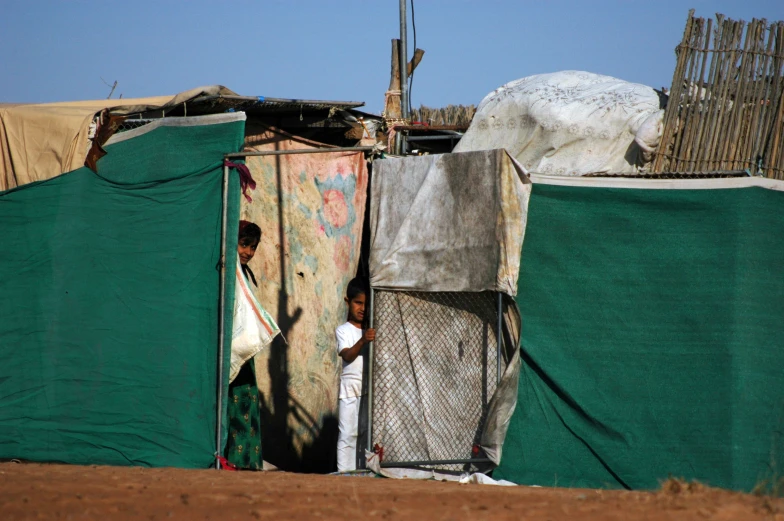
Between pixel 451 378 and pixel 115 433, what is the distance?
243 centimetres

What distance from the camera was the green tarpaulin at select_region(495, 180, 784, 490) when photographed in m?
5.99

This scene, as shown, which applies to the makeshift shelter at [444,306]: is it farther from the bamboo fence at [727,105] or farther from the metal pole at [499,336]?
the bamboo fence at [727,105]

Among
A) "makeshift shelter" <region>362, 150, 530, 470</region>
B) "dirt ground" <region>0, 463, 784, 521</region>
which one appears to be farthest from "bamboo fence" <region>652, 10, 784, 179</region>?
"dirt ground" <region>0, 463, 784, 521</region>

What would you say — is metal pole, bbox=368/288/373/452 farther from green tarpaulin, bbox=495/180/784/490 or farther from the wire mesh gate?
green tarpaulin, bbox=495/180/784/490

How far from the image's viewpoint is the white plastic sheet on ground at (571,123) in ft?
25.1

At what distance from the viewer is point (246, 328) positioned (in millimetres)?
6527

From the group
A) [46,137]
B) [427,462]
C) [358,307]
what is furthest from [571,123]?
[46,137]

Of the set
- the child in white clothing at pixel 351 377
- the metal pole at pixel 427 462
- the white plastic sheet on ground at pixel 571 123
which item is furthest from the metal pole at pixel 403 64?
the metal pole at pixel 427 462

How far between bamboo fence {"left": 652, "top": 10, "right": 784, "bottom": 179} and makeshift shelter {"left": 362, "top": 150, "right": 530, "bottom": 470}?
1.70 metres

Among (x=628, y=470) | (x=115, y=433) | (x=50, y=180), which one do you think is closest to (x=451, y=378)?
(x=628, y=470)

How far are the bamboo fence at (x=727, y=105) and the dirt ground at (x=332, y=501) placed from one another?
307 centimetres

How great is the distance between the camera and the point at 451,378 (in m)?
6.63

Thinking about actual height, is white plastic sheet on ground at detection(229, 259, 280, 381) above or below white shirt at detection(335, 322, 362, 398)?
above

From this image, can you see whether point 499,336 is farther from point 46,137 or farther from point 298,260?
point 46,137
